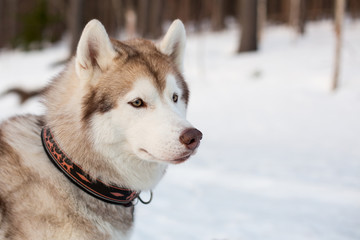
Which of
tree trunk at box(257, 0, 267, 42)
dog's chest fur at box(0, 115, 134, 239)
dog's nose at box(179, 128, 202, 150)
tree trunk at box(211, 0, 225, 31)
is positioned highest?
dog's nose at box(179, 128, 202, 150)

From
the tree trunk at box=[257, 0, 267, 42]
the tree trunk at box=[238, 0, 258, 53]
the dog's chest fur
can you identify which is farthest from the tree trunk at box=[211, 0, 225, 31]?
the dog's chest fur

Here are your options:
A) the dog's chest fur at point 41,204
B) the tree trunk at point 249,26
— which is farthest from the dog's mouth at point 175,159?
the tree trunk at point 249,26

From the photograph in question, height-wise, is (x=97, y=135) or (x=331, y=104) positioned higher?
(x=97, y=135)

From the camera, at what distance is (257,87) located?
10.1m

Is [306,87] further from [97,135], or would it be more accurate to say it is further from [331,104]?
[97,135]

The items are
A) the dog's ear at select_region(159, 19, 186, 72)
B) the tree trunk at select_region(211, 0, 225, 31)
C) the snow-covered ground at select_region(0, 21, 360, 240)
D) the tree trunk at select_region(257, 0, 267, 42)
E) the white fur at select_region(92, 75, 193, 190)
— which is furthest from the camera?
the tree trunk at select_region(211, 0, 225, 31)

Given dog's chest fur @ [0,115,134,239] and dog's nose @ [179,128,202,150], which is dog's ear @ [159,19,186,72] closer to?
dog's nose @ [179,128,202,150]

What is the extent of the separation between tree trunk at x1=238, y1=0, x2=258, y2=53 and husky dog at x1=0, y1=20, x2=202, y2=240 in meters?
10.6

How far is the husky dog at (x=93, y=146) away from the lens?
1990 mm

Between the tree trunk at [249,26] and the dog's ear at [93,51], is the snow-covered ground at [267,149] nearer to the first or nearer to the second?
the tree trunk at [249,26]

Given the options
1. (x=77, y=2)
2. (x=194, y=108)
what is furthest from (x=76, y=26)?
(x=194, y=108)

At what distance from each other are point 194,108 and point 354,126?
3950 mm

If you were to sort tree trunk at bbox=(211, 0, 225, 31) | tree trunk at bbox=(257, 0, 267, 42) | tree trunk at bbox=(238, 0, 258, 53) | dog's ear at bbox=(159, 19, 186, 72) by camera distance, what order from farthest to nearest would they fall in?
tree trunk at bbox=(211, 0, 225, 31), tree trunk at bbox=(257, 0, 267, 42), tree trunk at bbox=(238, 0, 258, 53), dog's ear at bbox=(159, 19, 186, 72)

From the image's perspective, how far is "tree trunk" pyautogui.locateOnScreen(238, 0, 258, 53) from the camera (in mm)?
12352
